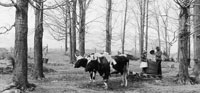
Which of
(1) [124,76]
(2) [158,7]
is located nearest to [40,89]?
(1) [124,76]

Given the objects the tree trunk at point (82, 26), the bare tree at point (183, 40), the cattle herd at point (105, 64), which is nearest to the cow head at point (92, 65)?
the cattle herd at point (105, 64)

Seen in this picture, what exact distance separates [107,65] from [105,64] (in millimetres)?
107

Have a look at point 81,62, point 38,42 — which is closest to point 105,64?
point 81,62

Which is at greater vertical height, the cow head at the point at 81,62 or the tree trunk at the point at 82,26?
the tree trunk at the point at 82,26

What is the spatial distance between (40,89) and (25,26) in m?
2.50

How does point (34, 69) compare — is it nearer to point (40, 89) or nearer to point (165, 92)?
point (40, 89)

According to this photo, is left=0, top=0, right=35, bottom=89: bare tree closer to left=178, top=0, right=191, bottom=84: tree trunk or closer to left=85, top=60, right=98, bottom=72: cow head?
left=85, top=60, right=98, bottom=72: cow head

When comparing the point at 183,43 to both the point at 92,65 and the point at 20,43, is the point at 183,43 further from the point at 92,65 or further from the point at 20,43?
the point at 20,43

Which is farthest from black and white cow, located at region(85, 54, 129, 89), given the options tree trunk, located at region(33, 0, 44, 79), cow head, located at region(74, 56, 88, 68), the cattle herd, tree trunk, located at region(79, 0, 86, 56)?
tree trunk, located at region(79, 0, 86, 56)

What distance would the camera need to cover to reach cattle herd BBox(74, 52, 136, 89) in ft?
39.2

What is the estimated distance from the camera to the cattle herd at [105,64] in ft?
39.2

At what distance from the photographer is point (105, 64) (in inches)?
472

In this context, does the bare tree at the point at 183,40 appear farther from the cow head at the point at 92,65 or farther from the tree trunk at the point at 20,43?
the tree trunk at the point at 20,43

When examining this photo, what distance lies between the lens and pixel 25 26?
10117 millimetres
